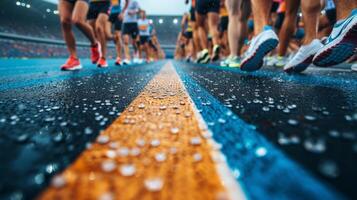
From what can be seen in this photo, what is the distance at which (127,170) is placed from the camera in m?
0.33

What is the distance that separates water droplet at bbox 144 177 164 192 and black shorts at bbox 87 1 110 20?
3685 mm

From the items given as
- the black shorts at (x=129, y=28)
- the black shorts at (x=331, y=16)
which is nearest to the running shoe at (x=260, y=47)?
the black shorts at (x=331, y=16)

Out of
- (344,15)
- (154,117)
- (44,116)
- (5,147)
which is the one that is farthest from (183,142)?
(344,15)

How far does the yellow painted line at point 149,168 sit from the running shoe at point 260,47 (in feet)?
3.37

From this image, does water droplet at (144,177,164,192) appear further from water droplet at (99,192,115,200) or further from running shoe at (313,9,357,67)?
running shoe at (313,9,357,67)

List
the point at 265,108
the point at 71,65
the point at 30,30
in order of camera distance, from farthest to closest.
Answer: the point at 30,30 → the point at 71,65 → the point at 265,108

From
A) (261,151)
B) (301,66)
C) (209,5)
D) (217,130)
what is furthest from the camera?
(209,5)

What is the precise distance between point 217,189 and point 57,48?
1953 cm

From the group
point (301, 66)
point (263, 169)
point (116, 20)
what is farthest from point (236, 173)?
point (116, 20)

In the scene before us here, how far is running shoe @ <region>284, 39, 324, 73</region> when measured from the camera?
138 centimetres

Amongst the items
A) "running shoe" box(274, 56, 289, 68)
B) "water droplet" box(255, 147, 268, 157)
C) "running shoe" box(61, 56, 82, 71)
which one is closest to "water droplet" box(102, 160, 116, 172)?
"water droplet" box(255, 147, 268, 157)

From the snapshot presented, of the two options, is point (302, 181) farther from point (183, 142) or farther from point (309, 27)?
point (309, 27)

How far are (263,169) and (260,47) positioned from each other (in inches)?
47.3

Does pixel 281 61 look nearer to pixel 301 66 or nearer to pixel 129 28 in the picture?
pixel 301 66
